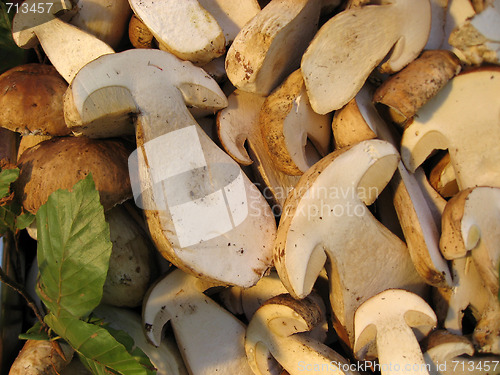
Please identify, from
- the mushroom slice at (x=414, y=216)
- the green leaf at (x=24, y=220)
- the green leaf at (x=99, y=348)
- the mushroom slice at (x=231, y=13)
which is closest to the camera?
the green leaf at (x=99, y=348)

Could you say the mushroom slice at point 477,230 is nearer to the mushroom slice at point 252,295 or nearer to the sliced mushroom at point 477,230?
the sliced mushroom at point 477,230

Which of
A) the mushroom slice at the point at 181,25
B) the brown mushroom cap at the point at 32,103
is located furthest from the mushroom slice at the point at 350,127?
the brown mushroom cap at the point at 32,103

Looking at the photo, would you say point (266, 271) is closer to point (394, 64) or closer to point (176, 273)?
point (176, 273)

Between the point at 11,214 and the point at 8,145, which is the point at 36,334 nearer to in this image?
the point at 11,214

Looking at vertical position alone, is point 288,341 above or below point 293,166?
below

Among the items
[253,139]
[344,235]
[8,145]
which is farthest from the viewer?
[8,145]

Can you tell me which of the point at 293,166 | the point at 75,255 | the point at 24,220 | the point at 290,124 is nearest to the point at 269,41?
the point at 290,124
